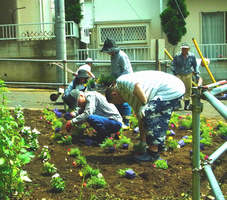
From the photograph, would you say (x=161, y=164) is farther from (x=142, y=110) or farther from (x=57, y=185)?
(x=57, y=185)

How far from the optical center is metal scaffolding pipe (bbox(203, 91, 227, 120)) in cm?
225

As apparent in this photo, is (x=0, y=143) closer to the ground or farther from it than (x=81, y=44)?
closer to the ground

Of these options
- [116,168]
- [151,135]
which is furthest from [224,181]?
[116,168]

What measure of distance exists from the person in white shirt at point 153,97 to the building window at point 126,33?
13.5 metres

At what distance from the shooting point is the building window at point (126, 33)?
17.6 meters

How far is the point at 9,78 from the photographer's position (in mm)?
15273

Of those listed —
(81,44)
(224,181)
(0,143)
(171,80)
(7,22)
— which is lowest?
(224,181)

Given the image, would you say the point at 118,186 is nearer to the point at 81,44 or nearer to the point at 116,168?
the point at 116,168

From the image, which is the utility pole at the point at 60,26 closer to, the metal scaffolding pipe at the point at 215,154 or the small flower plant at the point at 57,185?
the small flower plant at the point at 57,185

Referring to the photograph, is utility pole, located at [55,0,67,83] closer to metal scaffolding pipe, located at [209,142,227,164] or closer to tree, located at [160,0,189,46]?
tree, located at [160,0,189,46]

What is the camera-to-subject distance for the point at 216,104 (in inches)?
91.4

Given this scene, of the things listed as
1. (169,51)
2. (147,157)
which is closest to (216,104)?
(147,157)

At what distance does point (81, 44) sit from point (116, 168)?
13.6m

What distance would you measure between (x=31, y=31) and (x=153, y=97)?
12920 mm
